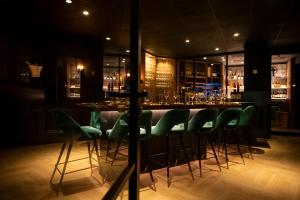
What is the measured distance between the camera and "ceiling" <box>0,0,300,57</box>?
169 inches

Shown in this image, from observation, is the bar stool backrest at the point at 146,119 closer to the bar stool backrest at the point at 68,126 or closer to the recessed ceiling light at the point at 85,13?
the bar stool backrest at the point at 68,126

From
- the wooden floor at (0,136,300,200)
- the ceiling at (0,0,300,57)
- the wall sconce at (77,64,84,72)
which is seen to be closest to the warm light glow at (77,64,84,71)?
the wall sconce at (77,64,84,72)

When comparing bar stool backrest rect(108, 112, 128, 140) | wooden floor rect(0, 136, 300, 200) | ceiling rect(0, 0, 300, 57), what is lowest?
wooden floor rect(0, 136, 300, 200)

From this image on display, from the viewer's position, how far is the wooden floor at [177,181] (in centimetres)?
275

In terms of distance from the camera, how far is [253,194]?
110 inches

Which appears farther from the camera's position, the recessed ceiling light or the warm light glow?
the warm light glow

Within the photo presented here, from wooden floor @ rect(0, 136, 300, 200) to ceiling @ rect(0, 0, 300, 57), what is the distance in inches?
103

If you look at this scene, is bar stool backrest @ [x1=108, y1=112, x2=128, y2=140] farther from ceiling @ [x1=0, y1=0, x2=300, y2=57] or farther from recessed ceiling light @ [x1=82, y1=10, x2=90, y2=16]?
recessed ceiling light @ [x1=82, y1=10, x2=90, y2=16]

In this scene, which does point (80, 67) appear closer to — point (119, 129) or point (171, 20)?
point (171, 20)

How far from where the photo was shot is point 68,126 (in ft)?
9.05

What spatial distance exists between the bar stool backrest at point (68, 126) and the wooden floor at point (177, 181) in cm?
66

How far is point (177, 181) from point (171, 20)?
132 inches

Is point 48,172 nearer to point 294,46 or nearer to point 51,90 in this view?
point 51,90

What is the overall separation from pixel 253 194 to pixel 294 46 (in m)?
6.15
